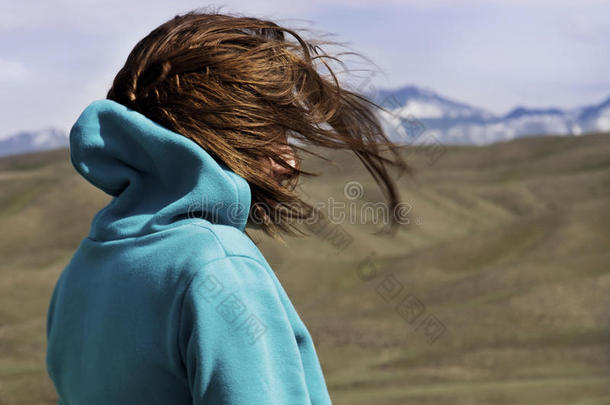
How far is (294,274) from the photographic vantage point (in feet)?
129

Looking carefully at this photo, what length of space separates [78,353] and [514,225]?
140 feet

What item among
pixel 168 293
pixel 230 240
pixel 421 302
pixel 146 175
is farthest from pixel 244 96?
pixel 421 302

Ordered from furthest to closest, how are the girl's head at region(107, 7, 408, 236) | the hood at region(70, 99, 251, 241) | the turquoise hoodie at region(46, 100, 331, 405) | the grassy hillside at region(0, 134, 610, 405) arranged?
1. the grassy hillside at region(0, 134, 610, 405)
2. the girl's head at region(107, 7, 408, 236)
3. the hood at region(70, 99, 251, 241)
4. the turquoise hoodie at region(46, 100, 331, 405)

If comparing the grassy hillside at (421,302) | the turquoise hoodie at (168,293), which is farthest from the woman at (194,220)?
the grassy hillside at (421,302)

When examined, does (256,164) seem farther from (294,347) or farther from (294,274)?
(294,274)

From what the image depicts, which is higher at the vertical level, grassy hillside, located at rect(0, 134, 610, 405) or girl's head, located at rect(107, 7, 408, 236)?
girl's head, located at rect(107, 7, 408, 236)

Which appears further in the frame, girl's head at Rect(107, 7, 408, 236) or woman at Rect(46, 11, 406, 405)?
girl's head at Rect(107, 7, 408, 236)

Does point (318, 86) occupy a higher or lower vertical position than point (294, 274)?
higher

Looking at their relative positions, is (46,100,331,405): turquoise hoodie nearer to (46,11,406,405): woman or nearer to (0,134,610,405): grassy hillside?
(46,11,406,405): woman

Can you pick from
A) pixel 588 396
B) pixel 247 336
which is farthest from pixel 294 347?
pixel 588 396

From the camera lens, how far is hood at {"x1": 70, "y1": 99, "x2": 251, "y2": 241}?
5.76 ft

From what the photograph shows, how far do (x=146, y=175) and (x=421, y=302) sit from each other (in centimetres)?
2708

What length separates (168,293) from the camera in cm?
163

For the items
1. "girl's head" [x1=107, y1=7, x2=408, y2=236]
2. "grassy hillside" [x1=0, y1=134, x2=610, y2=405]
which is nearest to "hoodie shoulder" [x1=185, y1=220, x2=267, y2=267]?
"girl's head" [x1=107, y1=7, x2=408, y2=236]
